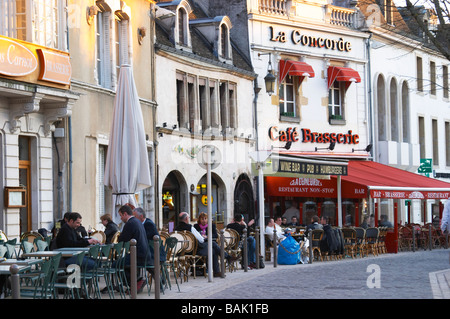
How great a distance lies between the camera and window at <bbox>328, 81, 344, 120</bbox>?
3791cm

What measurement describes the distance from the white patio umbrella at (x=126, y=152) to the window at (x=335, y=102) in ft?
60.9

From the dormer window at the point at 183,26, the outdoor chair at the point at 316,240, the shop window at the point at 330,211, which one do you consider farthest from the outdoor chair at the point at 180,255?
the shop window at the point at 330,211

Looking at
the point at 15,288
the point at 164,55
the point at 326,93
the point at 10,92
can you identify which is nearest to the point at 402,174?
the point at 326,93

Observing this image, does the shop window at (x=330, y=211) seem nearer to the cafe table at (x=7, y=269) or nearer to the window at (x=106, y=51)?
the window at (x=106, y=51)

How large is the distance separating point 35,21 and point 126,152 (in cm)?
352

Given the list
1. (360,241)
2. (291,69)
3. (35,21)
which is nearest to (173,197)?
(360,241)

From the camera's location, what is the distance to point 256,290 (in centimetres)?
1678

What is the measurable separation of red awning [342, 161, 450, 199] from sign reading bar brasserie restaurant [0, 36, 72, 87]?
13199 millimetres

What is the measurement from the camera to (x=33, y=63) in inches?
797

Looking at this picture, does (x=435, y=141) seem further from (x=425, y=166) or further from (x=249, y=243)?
(x=249, y=243)

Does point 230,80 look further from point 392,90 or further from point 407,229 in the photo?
point 392,90

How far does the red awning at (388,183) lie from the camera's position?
31.9 m

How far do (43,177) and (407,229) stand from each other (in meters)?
14.8

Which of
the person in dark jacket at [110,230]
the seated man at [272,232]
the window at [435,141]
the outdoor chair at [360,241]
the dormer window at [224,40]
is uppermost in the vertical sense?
the dormer window at [224,40]
